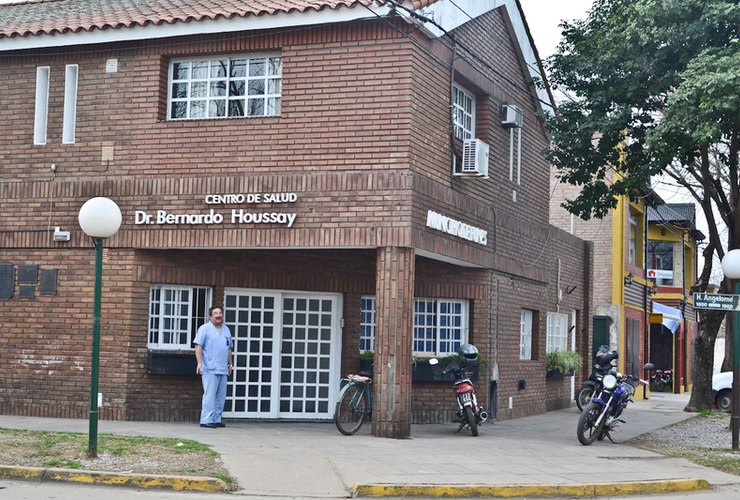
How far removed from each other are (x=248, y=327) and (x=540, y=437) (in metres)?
4.95

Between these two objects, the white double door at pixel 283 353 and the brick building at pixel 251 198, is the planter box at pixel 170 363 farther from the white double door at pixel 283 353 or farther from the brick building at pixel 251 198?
the white double door at pixel 283 353

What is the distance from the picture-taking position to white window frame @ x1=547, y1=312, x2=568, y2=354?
1973cm

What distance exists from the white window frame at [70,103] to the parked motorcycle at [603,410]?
8.80 metres

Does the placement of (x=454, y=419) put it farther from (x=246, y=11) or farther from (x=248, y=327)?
(x=246, y=11)

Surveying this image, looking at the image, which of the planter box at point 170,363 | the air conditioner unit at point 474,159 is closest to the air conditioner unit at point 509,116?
the air conditioner unit at point 474,159

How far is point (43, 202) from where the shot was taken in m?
13.8

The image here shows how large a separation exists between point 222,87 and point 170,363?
4298 millimetres

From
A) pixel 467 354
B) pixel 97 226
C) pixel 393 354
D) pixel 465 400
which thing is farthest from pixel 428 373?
pixel 97 226

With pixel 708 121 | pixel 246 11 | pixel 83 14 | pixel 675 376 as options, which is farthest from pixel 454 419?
pixel 675 376

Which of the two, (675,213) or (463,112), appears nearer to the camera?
(463,112)

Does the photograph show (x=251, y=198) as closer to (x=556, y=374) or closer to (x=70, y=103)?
(x=70, y=103)

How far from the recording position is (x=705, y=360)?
67.4 ft

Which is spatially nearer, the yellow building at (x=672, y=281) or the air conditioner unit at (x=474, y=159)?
the air conditioner unit at (x=474, y=159)

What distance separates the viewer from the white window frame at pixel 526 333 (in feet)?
59.1
